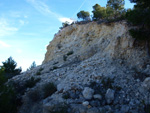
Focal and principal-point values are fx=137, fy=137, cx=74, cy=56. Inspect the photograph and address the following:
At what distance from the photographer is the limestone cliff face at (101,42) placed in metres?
9.37

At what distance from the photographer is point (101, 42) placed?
43.2ft

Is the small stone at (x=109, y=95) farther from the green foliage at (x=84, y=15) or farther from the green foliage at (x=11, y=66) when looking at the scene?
the green foliage at (x=84, y=15)

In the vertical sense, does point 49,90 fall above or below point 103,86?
above

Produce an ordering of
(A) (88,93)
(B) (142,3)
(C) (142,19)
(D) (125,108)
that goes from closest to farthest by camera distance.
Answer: (D) (125,108) → (A) (88,93) → (C) (142,19) → (B) (142,3)

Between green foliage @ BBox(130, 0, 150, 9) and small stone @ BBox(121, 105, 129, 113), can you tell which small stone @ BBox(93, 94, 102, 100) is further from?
green foliage @ BBox(130, 0, 150, 9)

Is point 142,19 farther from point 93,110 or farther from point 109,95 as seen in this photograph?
point 93,110

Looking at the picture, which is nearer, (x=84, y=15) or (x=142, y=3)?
(x=142, y=3)

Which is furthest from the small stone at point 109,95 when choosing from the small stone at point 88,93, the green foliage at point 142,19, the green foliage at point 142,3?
the green foliage at point 142,3

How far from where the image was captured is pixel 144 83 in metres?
7.04

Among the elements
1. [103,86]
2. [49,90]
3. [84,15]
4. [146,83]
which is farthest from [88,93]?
[84,15]

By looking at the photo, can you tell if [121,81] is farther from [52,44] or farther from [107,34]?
[52,44]

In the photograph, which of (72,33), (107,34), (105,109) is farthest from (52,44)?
(105,109)

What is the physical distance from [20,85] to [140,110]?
8.85 m

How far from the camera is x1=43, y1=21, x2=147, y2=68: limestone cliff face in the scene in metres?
9.37
